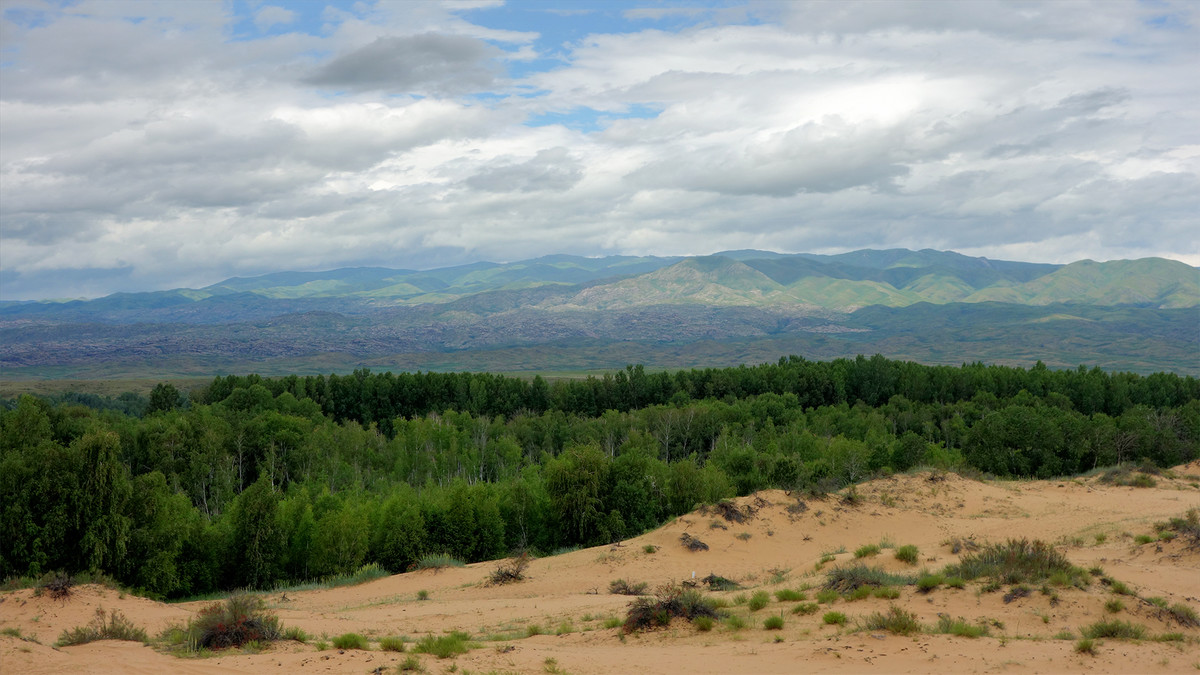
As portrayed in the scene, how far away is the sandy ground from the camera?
17359 mm

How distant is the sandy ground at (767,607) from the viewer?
1736cm

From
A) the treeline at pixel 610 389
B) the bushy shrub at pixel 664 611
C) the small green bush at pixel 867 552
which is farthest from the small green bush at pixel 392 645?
the treeline at pixel 610 389

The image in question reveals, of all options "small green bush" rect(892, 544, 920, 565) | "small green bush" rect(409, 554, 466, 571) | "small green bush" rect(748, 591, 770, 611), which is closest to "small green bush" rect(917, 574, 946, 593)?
"small green bush" rect(748, 591, 770, 611)

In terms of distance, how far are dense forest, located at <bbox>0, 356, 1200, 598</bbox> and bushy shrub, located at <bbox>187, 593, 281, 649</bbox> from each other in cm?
2107

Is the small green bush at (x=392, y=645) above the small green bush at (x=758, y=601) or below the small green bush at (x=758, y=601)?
above

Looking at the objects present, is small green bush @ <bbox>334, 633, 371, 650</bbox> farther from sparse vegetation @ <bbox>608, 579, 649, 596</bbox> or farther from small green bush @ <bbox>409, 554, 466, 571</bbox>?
small green bush @ <bbox>409, 554, 466, 571</bbox>

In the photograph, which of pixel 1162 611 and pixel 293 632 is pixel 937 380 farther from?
pixel 293 632

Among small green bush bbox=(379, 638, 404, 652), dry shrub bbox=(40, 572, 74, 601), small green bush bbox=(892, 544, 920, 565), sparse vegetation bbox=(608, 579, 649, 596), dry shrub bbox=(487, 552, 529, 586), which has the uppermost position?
small green bush bbox=(379, 638, 404, 652)

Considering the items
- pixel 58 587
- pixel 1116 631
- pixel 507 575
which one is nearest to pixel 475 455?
pixel 507 575

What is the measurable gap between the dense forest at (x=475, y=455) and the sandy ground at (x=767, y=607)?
19.8 feet

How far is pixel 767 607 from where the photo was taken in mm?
23031

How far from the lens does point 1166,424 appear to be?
223ft

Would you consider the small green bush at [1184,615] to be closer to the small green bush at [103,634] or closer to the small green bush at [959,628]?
the small green bush at [959,628]

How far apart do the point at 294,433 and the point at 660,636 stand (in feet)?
196
